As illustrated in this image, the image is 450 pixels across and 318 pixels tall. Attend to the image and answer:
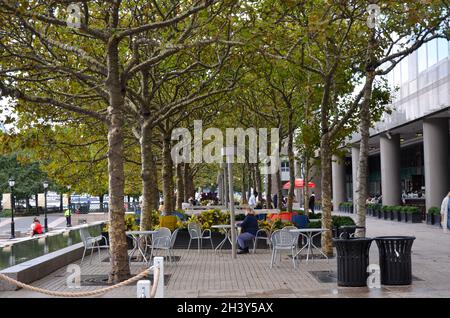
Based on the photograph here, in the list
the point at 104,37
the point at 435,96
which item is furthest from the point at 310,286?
the point at 435,96

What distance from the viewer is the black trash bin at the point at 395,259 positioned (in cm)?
1105

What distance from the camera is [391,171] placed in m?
40.6

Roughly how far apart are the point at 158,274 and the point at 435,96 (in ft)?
80.4

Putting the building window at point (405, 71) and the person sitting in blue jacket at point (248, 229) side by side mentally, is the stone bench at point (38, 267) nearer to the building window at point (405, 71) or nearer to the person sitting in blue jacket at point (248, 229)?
the person sitting in blue jacket at point (248, 229)

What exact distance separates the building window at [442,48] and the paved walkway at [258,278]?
1276 cm

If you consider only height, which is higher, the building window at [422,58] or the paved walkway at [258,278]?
the building window at [422,58]

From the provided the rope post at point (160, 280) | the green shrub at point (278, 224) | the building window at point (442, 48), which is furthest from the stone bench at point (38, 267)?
the building window at point (442, 48)

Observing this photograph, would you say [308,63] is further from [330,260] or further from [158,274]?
[158,274]

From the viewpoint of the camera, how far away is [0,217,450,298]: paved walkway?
10.7m

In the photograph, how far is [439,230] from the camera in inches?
1056

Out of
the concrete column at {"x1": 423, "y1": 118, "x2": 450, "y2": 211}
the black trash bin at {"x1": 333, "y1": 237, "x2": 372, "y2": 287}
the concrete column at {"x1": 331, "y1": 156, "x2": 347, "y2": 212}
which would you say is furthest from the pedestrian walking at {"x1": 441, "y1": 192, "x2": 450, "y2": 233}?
the concrete column at {"x1": 331, "y1": 156, "x2": 347, "y2": 212}

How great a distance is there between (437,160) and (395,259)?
21877 mm

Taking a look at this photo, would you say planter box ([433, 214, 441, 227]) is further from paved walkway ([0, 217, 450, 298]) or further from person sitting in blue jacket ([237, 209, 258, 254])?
person sitting in blue jacket ([237, 209, 258, 254])

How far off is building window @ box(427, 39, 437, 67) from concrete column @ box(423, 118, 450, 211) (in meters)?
3.19
